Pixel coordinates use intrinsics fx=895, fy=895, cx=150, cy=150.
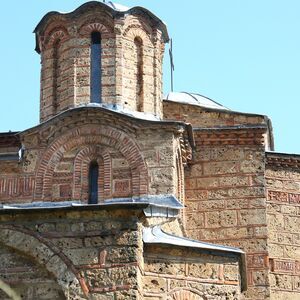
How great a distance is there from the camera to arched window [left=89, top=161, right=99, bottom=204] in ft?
42.5

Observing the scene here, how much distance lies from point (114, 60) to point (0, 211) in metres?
5.17

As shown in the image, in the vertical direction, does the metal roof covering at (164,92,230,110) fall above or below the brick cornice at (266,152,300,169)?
above

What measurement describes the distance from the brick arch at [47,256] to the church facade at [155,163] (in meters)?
1.02

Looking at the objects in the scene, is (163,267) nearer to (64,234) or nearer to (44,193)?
(64,234)

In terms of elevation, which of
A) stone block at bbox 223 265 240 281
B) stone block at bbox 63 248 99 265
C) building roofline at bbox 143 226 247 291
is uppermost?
building roofline at bbox 143 226 247 291

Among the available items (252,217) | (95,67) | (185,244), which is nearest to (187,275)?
(185,244)

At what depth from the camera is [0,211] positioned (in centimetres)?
906

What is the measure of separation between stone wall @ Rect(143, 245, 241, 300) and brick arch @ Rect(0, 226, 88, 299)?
116 centimetres

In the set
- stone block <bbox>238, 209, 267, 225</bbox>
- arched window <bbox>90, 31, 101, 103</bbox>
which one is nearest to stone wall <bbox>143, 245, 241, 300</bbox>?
stone block <bbox>238, 209, 267, 225</bbox>

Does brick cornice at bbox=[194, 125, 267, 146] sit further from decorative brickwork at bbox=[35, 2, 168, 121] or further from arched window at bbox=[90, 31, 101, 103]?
arched window at bbox=[90, 31, 101, 103]

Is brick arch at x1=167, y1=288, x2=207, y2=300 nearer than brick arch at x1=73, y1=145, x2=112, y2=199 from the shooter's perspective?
Yes

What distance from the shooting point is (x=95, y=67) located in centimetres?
1380

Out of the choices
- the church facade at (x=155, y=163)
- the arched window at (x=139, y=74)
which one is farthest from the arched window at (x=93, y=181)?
the arched window at (x=139, y=74)

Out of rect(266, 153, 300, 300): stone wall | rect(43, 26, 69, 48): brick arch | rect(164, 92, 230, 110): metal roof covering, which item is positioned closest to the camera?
rect(43, 26, 69, 48): brick arch
